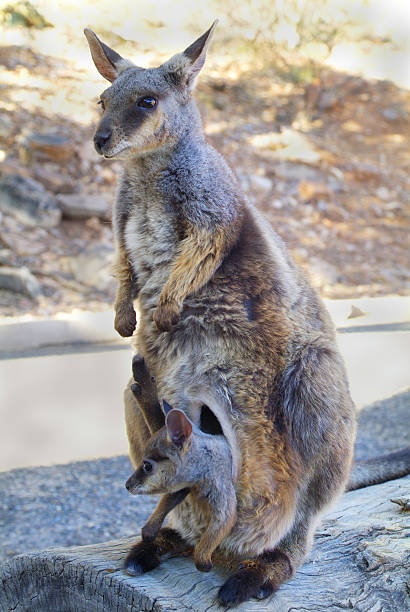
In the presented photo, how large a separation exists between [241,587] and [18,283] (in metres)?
→ 5.84

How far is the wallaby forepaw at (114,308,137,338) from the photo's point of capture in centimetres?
281

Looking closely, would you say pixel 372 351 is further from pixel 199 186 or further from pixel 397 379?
pixel 199 186

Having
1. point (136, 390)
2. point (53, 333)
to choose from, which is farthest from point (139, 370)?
point (53, 333)

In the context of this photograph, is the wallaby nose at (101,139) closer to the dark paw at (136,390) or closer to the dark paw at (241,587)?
the dark paw at (136,390)

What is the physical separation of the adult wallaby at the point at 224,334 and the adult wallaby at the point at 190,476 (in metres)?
0.11

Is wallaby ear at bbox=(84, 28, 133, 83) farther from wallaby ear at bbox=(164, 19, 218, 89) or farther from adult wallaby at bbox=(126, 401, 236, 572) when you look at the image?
adult wallaby at bbox=(126, 401, 236, 572)

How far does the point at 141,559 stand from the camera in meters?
2.49

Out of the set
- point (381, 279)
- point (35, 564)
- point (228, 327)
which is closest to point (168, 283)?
point (228, 327)

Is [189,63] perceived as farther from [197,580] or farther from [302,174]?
[302,174]

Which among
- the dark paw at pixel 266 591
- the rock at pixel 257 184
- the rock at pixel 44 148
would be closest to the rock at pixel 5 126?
the rock at pixel 44 148

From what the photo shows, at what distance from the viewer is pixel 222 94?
12.0 m

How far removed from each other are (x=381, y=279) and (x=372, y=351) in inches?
105

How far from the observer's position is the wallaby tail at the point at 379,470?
140 inches

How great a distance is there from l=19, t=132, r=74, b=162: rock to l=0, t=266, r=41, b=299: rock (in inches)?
93.3
